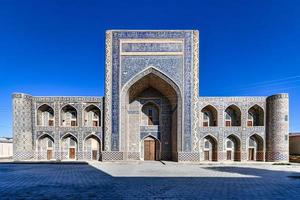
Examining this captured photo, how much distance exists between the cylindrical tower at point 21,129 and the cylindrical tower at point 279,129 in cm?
2014

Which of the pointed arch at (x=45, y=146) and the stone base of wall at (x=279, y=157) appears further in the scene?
the pointed arch at (x=45, y=146)

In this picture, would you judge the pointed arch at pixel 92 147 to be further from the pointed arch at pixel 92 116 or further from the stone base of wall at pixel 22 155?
the stone base of wall at pixel 22 155

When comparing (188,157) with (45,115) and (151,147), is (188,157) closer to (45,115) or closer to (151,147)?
(151,147)

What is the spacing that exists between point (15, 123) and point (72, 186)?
1292 centimetres

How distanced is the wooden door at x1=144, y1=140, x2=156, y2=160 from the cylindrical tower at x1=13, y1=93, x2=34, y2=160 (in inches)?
376

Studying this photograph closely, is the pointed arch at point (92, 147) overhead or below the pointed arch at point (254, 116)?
below

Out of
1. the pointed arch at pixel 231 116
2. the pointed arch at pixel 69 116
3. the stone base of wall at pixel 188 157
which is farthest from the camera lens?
the pointed arch at pixel 231 116

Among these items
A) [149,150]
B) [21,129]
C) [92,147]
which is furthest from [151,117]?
[21,129]

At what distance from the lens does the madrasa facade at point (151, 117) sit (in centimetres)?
1705

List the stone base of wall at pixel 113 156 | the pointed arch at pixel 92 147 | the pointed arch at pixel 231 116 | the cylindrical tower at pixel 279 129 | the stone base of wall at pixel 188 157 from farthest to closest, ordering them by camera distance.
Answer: the pointed arch at pixel 231 116, the pointed arch at pixel 92 147, the cylindrical tower at pixel 279 129, the stone base of wall at pixel 113 156, the stone base of wall at pixel 188 157

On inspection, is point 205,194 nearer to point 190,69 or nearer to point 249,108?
point 190,69

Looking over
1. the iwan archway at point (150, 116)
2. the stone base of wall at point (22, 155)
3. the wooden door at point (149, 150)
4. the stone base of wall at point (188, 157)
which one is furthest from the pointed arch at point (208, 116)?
the stone base of wall at point (22, 155)

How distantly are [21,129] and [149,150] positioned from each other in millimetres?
10708

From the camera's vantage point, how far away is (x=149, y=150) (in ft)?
61.6
